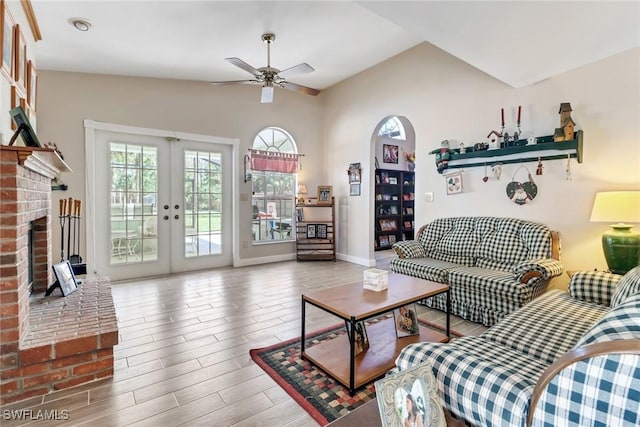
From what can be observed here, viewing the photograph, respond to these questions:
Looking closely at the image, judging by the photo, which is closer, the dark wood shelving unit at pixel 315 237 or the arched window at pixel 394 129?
the dark wood shelving unit at pixel 315 237

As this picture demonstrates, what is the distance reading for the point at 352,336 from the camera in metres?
1.85

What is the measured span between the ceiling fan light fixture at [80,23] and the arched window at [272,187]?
2.73 meters

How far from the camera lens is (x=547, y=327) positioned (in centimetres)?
183

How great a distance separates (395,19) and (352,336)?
2.24 meters

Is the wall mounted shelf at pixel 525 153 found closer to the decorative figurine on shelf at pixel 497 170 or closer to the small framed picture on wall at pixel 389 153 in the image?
the decorative figurine on shelf at pixel 497 170

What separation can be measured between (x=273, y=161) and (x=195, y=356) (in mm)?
3826

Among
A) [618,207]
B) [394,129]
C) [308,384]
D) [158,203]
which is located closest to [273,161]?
[158,203]

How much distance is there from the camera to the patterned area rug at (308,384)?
5.68 feet

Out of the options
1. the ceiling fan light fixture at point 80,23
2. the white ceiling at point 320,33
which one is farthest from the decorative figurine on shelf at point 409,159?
the ceiling fan light fixture at point 80,23

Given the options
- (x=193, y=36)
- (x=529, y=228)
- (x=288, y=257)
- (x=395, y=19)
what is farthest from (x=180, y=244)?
(x=529, y=228)

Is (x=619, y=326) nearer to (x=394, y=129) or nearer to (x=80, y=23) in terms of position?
(x=80, y=23)

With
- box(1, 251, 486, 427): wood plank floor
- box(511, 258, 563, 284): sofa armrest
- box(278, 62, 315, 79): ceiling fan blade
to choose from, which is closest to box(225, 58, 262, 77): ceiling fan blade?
box(278, 62, 315, 79): ceiling fan blade

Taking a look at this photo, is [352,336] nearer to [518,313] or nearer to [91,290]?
[518,313]

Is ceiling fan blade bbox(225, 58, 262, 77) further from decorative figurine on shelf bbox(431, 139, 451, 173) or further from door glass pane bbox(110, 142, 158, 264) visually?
decorative figurine on shelf bbox(431, 139, 451, 173)
